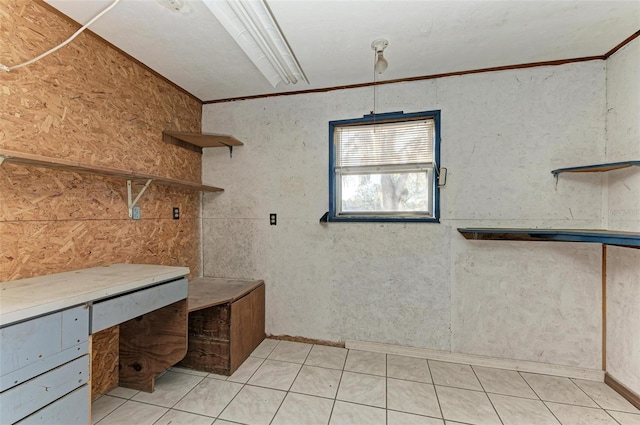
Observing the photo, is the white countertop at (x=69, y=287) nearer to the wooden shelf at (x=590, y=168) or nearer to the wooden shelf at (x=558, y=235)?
the wooden shelf at (x=558, y=235)

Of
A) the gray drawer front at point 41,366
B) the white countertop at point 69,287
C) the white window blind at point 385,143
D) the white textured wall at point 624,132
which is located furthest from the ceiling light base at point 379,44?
the gray drawer front at point 41,366

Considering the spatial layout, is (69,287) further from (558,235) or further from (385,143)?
(558,235)

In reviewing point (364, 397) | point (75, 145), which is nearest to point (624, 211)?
point (364, 397)

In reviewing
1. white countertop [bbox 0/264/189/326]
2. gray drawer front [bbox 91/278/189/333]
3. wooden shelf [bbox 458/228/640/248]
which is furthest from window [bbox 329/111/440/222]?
white countertop [bbox 0/264/189/326]

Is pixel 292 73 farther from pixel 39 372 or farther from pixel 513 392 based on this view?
pixel 513 392

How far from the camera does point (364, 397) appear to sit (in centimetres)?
190

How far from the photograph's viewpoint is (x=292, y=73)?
90.2 inches

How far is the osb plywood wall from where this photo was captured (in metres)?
1.46

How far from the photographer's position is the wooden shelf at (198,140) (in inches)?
97.6

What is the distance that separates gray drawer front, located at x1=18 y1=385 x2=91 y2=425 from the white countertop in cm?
Result: 40

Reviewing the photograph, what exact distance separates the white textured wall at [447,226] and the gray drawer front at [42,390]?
166cm

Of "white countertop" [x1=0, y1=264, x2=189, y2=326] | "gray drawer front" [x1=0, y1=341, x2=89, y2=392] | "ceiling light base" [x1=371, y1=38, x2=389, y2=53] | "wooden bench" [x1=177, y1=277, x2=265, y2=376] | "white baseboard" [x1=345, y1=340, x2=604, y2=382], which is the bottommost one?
"white baseboard" [x1=345, y1=340, x2=604, y2=382]

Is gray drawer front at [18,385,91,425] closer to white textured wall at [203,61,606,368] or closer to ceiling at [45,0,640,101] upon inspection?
white textured wall at [203,61,606,368]

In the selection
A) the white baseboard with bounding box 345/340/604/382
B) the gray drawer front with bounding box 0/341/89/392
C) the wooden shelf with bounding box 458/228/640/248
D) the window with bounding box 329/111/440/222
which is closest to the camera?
the gray drawer front with bounding box 0/341/89/392
